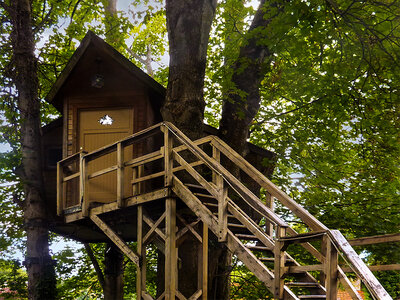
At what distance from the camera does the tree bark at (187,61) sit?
921 centimetres

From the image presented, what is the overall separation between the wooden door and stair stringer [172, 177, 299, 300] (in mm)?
3597

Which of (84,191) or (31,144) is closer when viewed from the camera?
(84,191)

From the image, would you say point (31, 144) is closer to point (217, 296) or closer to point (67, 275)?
point (217, 296)

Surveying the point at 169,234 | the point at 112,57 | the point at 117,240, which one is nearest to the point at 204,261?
the point at 169,234

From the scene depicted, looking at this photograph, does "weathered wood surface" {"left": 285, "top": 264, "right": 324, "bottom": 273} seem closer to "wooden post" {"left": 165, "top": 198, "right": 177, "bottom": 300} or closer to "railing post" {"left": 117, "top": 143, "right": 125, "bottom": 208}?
"wooden post" {"left": 165, "top": 198, "right": 177, "bottom": 300}

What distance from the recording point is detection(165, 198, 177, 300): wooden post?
763 cm

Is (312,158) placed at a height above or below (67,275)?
above

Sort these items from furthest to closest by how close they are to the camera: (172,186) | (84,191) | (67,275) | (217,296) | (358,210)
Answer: (67,275)
(358,210)
(217,296)
(84,191)
(172,186)

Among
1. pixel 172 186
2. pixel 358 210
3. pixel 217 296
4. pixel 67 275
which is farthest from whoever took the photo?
pixel 67 275

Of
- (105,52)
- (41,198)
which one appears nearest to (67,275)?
(41,198)

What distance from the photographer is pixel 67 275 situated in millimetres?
16594

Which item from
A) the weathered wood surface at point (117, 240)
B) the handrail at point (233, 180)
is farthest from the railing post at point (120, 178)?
the handrail at point (233, 180)

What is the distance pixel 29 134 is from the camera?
10828 mm

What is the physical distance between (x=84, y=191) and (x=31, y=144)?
2419 millimetres
